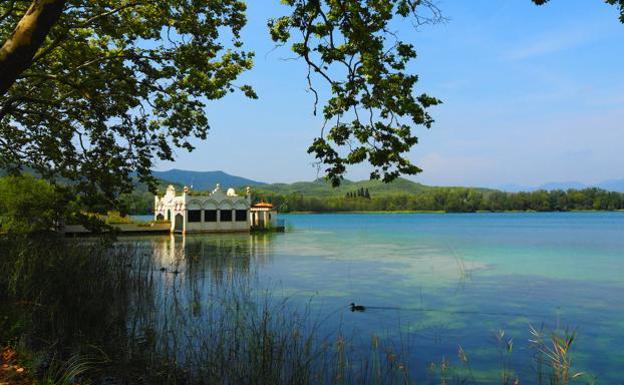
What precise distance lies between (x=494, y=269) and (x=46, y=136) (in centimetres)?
2631

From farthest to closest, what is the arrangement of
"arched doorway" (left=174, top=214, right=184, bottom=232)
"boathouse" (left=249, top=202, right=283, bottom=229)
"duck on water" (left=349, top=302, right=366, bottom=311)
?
1. "boathouse" (left=249, top=202, right=283, bottom=229)
2. "arched doorway" (left=174, top=214, right=184, bottom=232)
3. "duck on water" (left=349, top=302, right=366, bottom=311)

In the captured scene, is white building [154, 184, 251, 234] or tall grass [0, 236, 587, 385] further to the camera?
white building [154, 184, 251, 234]

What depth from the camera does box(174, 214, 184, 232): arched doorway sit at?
6869 centimetres

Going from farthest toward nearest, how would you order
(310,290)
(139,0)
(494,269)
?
(494,269) → (310,290) → (139,0)

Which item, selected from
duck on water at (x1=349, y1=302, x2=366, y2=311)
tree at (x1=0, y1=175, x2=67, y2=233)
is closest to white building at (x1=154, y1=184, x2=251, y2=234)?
tree at (x1=0, y1=175, x2=67, y2=233)

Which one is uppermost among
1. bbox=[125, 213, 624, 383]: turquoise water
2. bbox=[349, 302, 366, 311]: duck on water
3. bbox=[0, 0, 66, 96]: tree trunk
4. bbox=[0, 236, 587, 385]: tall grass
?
bbox=[0, 0, 66, 96]: tree trunk

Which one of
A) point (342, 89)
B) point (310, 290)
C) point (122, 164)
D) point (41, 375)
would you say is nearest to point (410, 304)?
point (310, 290)

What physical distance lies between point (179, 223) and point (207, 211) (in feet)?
14.0

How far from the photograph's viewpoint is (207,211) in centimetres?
7125

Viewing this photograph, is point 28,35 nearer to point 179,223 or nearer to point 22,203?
point 22,203

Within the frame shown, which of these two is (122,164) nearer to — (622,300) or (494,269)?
(622,300)

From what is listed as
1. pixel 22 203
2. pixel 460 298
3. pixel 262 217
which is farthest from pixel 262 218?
pixel 460 298

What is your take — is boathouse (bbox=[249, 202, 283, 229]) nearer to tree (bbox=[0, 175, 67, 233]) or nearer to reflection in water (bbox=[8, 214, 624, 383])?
reflection in water (bbox=[8, 214, 624, 383])

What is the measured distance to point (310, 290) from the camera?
22469 millimetres
